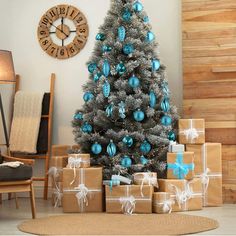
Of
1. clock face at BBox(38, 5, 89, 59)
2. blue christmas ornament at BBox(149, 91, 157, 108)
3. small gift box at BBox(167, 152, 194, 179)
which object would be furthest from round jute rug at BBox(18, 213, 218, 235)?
clock face at BBox(38, 5, 89, 59)

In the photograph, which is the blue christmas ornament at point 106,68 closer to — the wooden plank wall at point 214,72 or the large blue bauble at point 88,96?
the large blue bauble at point 88,96

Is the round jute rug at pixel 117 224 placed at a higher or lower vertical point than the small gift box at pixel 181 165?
lower

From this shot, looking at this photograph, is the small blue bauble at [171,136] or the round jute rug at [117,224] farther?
the small blue bauble at [171,136]

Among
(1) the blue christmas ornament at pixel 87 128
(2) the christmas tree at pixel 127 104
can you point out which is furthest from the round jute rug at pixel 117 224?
(1) the blue christmas ornament at pixel 87 128

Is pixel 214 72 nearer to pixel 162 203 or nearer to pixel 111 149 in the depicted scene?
pixel 111 149

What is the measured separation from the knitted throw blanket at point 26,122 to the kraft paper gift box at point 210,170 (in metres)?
1.71

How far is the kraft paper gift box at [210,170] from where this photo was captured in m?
4.72

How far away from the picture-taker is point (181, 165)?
14.7 feet

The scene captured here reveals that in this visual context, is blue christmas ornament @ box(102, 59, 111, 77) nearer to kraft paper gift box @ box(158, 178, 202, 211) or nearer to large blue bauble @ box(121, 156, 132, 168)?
large blue bauble @ box(121, 156, 132, 168)

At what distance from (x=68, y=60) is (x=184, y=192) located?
2021 millimetres

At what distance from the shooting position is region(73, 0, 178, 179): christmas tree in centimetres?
453

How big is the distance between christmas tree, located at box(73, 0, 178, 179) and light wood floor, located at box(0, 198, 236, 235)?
0.56 m

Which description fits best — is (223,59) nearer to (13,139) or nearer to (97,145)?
(97,145)

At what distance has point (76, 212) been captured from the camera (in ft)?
14.5
